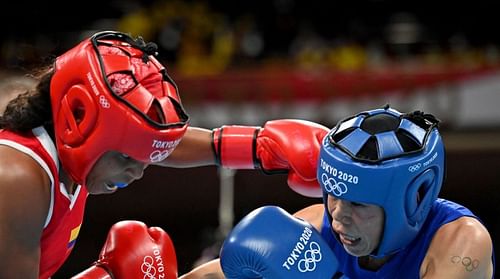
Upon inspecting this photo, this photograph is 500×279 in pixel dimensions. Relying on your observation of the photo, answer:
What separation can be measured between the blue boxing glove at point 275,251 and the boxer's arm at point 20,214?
1.61 feet

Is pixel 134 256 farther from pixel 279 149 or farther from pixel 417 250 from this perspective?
pixel 417 250

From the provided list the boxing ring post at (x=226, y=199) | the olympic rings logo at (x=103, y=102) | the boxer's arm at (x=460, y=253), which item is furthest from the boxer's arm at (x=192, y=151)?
the boxing ring post at (x=226, y=199)

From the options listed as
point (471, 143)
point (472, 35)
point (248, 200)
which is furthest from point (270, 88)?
point (472, 35)

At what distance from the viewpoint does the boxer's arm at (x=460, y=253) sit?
6.72ft

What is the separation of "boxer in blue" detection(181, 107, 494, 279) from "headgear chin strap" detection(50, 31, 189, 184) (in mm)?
340

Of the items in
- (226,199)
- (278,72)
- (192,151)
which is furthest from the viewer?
(278,72)

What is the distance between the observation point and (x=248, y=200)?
6.08 metres

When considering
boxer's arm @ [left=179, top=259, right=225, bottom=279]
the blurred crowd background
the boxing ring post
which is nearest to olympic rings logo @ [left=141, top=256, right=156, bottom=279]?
boxer's arm @ [left=179, top=259, right=225, bottom=279]

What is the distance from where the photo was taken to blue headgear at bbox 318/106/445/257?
2027 mm

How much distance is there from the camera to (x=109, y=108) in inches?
83.3

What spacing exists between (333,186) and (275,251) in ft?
0.72

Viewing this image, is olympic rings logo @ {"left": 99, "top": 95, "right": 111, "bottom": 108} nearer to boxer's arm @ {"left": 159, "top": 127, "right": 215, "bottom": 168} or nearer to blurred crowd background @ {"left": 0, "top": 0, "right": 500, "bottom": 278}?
boxer's arm @ {"left": 159, "top": 127, "right": 215, "bottom": 168}

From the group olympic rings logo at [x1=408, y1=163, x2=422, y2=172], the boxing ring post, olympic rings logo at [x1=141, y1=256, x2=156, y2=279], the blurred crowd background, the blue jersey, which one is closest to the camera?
olympic rings logo at [x1=408, y1=163, x2=422, y2=172]

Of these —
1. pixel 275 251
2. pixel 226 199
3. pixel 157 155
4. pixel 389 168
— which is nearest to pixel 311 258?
pixel 275 251
